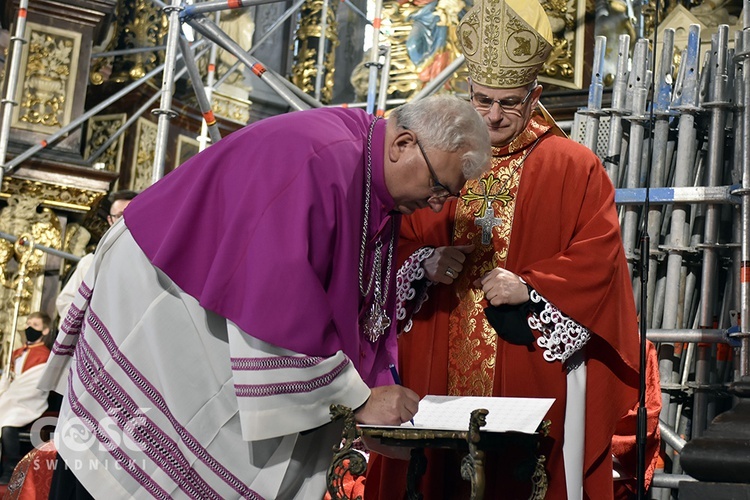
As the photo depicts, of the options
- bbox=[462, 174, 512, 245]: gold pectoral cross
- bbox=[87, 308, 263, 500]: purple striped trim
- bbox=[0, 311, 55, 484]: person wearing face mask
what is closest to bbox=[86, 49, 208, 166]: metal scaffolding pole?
bbox=[0, 311, 55, 484]: person wearing face mask

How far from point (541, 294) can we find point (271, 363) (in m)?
1.02

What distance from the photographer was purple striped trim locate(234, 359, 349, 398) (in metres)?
2.44

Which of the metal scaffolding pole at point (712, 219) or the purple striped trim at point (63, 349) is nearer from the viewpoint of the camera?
the purple striped trim at point (63, 349)

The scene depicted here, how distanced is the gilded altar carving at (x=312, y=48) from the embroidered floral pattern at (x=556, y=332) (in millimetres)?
6933

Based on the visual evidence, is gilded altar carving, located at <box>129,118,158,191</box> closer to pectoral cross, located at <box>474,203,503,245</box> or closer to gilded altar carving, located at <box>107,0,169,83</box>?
gilded altar carving, located at <box>107,0,169,83</box>

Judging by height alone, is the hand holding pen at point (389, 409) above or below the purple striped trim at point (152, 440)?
above

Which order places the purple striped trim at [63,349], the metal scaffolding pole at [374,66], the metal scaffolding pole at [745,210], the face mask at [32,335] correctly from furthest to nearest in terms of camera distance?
the face mask at [32,335] < the metal scaffolding pole at [374,66] < the metal scaffolding pole at [745,210] < the purple striped trim at [63,349]

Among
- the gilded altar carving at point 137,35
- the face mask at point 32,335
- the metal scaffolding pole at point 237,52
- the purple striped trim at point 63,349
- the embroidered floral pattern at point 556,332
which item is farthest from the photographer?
the gilded altar carving at point 137,35

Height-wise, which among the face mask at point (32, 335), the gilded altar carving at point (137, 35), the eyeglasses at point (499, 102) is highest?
the gilded altar carving at point (137, 35)

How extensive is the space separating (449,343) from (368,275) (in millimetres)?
697

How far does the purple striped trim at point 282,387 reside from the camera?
7.99 feet

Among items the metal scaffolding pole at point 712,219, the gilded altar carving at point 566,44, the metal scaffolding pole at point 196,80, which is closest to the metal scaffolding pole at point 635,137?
the metal scaffolding pole at point 712,219

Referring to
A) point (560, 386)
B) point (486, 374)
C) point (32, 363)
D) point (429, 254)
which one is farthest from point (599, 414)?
point (32, 363)

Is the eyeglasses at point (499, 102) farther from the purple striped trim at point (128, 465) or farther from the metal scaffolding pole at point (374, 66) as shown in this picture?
the metal scaffolding pole at point (374, 66)
